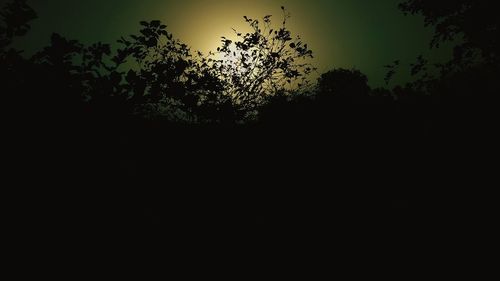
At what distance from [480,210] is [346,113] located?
6737 mm

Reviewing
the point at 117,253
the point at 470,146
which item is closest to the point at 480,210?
the point at 470,146

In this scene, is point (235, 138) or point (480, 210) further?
point (235, 138)

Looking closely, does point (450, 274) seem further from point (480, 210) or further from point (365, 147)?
point (365, 147)

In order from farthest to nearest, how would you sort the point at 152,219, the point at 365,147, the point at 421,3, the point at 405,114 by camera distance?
the point at 421,3 → the point at 405,114 → the point at 365,147 → the point at 152,219

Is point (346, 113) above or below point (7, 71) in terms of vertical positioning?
above

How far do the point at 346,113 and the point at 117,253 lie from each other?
10.1 meters

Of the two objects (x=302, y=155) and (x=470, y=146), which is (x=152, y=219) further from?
(x=470, y=146)

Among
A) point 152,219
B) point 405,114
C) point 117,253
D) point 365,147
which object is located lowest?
point 117,253

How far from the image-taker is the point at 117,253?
224 inches

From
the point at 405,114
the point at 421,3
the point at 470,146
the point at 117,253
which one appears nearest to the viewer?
the point at 117,253

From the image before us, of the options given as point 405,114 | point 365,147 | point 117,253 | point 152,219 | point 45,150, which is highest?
point 405,114

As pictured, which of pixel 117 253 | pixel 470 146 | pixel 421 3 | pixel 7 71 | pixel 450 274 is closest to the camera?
pixel 7 71

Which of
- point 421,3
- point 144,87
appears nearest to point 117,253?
point 144,87

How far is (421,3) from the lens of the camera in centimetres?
1230
